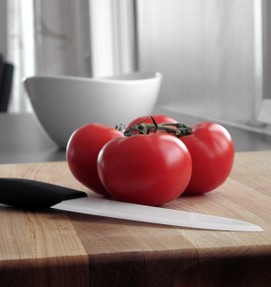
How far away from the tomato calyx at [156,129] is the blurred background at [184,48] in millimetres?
740

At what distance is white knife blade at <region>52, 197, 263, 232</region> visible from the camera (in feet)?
2.29

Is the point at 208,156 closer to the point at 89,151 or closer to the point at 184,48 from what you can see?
the point at 89,151

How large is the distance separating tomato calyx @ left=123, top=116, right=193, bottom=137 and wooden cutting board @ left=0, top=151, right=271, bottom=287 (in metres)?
0.12

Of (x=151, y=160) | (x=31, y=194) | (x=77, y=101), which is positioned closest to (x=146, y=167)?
(x=151, y=160)

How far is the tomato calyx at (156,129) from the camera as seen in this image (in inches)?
32.2

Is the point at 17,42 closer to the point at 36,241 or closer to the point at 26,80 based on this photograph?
the point at 26,80

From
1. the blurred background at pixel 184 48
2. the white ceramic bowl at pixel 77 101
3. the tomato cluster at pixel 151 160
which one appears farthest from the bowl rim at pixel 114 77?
the tomato cluster at pixel 151 160

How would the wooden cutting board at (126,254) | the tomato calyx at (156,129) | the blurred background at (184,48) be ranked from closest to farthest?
the wooden cutting board at (126,254) → the tomato calyx at (156,129) → the blurred background at (184,48)

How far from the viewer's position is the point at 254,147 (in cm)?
135

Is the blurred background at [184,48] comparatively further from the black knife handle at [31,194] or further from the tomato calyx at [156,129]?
the black knife handle at [31,194]

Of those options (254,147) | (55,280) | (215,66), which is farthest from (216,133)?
(215,66)

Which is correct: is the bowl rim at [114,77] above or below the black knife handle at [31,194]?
above

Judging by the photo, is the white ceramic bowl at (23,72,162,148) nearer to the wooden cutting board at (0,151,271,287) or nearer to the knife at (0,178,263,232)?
the knife at (0,178,263,232)

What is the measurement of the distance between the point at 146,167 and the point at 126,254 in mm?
179
